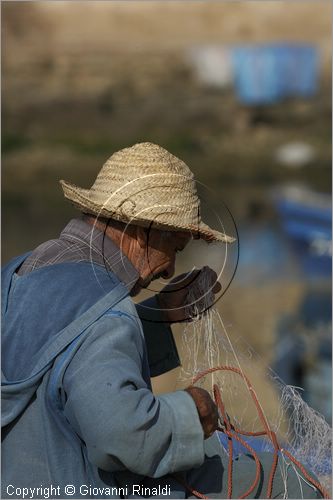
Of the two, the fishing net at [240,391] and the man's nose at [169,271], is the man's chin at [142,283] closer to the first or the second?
the man's nose at [169,271]

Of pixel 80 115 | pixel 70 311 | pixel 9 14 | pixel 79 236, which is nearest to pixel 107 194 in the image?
pixel 79 236

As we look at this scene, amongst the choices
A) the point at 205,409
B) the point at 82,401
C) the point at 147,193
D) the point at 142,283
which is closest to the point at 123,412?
the point at 82,401

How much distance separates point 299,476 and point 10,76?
92.6ft

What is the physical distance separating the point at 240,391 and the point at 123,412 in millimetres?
730

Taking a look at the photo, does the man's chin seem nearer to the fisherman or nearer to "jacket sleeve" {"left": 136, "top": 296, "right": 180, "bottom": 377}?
the fisherman

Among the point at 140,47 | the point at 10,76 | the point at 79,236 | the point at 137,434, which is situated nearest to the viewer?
the point at 137,434

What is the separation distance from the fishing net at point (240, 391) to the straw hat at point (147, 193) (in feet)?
0.79

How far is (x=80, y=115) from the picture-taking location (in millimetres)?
27203

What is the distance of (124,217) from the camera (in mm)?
2084

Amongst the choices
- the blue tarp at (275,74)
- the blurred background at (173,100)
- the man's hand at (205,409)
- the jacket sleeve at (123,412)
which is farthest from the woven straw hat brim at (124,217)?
the blue tarp at (275,74)

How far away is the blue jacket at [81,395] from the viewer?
71.8 inches

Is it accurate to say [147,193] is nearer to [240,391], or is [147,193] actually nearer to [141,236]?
[141,236]

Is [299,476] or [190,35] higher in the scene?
[299,476]

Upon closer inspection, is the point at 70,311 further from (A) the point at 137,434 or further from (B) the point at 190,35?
(B) the point at 190,35
